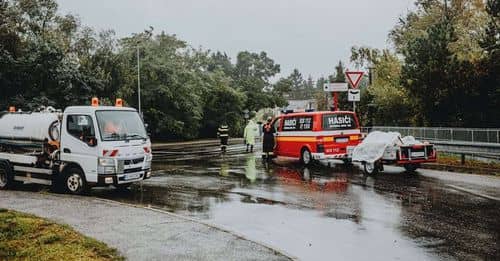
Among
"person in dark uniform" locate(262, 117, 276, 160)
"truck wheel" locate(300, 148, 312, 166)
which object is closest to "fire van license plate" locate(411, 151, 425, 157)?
"truck wheel" locate(300, 148, 312, 166)

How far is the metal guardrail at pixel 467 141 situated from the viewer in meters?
16.0

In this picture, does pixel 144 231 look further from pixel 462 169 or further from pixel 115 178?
pixel 462 169

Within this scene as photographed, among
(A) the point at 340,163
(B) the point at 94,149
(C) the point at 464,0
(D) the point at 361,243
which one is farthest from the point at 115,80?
(D) the point at 361,243

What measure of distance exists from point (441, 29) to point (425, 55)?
145 centimetres

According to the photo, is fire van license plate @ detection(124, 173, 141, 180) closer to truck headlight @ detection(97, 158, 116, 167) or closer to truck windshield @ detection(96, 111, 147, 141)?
truck headlight @ detection(97, 158, 116, 167)

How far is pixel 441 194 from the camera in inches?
447

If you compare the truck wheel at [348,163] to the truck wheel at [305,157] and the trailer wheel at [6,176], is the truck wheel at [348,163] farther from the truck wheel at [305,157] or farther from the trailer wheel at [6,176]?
the trailer wheel at [6,176]

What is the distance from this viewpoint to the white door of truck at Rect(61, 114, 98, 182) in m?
12.0

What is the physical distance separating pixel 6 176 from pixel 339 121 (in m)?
11.1

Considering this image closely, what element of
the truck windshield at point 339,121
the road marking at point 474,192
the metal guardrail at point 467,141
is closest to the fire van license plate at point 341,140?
the truck windshield at point 339,121

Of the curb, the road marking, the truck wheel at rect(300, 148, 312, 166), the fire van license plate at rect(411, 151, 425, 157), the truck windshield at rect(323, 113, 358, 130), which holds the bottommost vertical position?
the road marking

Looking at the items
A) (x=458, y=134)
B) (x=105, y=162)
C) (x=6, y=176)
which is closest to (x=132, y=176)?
(x=105, y=162)

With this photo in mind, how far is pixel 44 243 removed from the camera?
7297 mm

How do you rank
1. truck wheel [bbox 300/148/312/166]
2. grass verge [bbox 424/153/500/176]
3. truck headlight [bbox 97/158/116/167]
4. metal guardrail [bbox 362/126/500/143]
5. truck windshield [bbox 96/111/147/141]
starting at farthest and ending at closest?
truck wheel [bbox 300/148/312/166] → metal guardrail [bbox 362/126/500/143] → grass verge [bbox 424/153/500/176] → truck windshield [bbox 96/111/147/141] → truck headlight [bbox 97/158/116/167]
